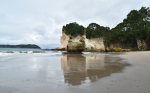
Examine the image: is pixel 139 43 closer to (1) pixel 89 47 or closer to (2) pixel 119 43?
(2) pixel 119 43

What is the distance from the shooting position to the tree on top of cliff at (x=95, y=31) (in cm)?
4861

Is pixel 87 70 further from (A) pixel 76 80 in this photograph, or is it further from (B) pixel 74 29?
(B) pixel 74 29

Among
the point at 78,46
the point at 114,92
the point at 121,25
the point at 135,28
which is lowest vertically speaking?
the point at 114,92

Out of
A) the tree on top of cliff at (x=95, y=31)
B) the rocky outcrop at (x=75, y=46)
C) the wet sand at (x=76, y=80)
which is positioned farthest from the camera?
the tree on top of cliff at (x=95, y=31)

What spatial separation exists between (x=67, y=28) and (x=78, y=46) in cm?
3717

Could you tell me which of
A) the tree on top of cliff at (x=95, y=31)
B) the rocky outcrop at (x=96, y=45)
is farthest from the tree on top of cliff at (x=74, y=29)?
the rocky outcrop at (x=96, y=45)

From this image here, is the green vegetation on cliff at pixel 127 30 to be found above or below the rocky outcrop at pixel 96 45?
above

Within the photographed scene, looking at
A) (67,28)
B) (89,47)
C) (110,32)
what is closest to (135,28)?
(110,32)

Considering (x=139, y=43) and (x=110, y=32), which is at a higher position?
(x=110, y=32)

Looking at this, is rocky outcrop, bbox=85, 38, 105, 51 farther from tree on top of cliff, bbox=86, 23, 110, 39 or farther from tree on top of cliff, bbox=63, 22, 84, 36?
tree on top of cliff, bbox=63, 22, 84, 36

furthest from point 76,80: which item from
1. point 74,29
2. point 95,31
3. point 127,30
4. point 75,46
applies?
point 74,29

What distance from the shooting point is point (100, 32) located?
48.8 meters

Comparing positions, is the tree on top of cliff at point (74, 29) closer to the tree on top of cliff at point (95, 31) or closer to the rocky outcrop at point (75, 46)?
the tree on top of cliff at point (95, 31)

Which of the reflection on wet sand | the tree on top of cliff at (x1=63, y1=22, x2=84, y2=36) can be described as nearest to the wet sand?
the reflection on wet sand
